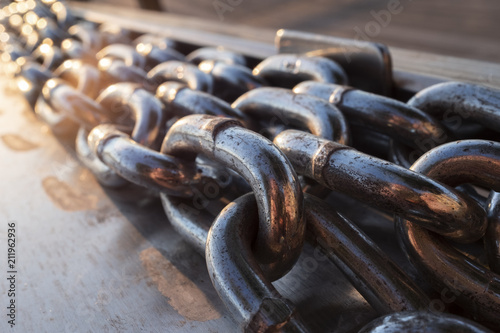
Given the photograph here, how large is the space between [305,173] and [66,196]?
2.48ft

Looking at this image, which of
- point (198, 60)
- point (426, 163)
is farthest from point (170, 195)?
point (198, 60)

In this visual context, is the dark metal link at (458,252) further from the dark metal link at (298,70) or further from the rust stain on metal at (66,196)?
the rust stain on metal at (66,196)

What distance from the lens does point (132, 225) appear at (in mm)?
1071

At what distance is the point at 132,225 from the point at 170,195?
0.18 metres

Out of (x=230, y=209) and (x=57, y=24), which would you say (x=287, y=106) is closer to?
(x=230, y=209)

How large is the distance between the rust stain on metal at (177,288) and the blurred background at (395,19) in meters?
1.73

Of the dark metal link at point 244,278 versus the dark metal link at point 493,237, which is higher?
the dark metal link at point 493,237

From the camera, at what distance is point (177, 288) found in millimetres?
855

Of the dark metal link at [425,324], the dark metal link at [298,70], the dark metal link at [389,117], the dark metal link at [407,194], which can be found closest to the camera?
the dark metal link at [425,324]

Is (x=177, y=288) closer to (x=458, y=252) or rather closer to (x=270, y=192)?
(x=270, y=192)

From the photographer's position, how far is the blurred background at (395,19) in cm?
223

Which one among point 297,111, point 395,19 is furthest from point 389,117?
point 395,19

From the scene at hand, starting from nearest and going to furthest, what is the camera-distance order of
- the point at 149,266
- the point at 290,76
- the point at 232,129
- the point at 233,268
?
the point at 233,268 → the point at 232,129 → the point at 149,266 → the point at 290,76

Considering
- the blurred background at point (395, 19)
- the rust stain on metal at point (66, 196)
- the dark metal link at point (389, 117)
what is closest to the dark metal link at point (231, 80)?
the dark metal link at point (389, 117)
